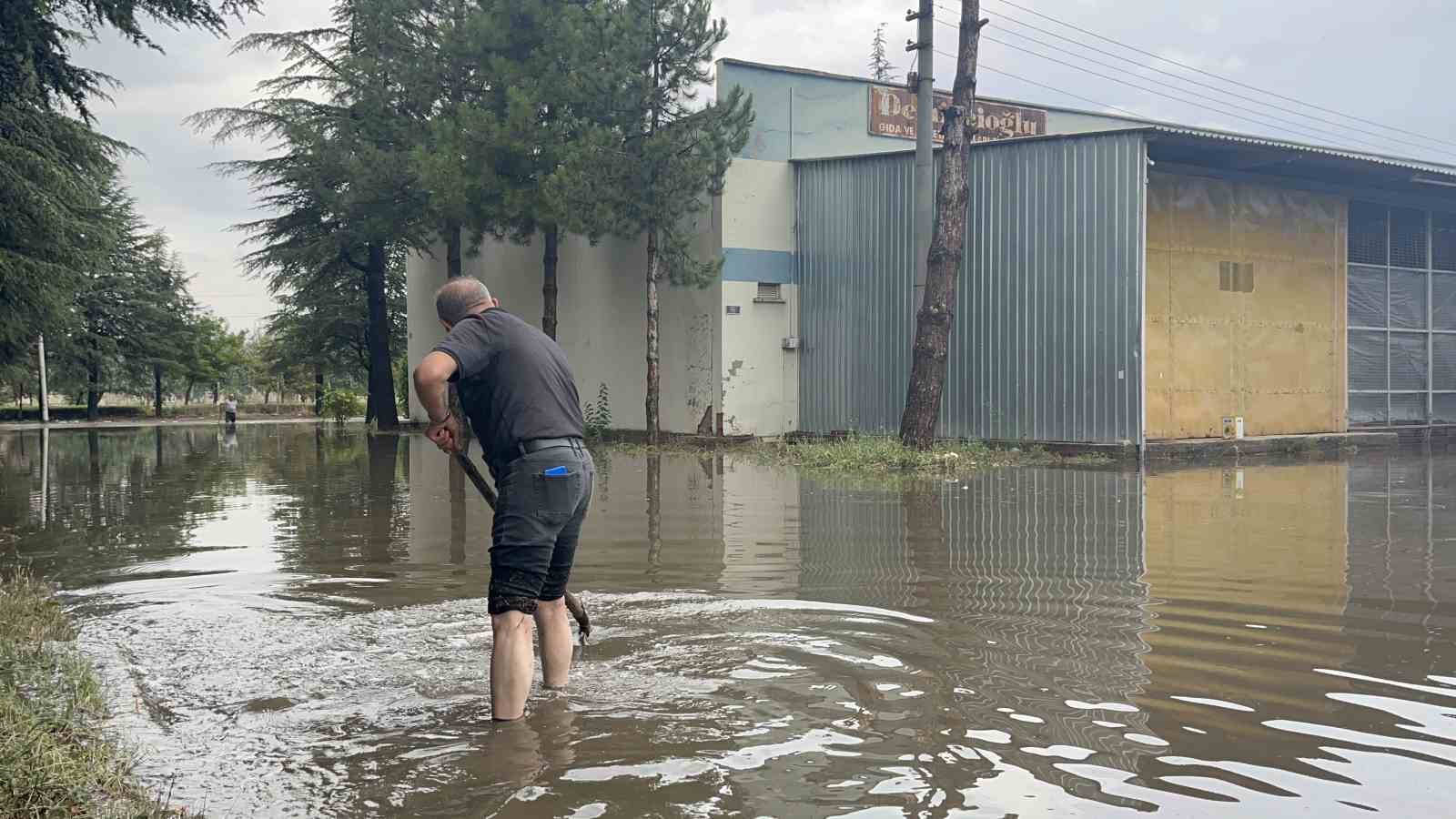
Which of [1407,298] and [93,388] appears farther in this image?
[93,388]

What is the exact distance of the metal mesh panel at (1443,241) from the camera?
25.1 m

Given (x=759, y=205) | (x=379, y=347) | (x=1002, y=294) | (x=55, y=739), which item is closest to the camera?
(x=55, y=739)

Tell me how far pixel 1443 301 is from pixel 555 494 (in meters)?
25.7

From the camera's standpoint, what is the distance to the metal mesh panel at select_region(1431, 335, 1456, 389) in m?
25.2

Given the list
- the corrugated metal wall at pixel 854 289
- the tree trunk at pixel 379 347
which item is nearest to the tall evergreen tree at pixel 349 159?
the tree trunk at pixel 379 347

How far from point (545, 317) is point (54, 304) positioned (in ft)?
32.0

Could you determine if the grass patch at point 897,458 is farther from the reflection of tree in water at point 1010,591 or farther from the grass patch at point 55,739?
the grass patch at point 55,739

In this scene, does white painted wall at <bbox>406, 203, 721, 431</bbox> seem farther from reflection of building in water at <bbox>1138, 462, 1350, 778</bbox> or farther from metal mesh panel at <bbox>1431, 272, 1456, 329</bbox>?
metal mesh panel at <bbox>1431, 272, 1456, 329</bbox>

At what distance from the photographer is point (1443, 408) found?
25.5 meters

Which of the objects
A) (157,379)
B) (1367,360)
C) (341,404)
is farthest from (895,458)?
(157,379)

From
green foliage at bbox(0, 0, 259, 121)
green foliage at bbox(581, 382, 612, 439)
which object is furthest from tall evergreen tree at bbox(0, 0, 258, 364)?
green foliage at bbox(581, 382, 612, 439)

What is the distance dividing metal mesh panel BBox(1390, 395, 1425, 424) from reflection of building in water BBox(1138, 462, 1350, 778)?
1367cm

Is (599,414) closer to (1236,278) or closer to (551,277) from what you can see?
(551,277)

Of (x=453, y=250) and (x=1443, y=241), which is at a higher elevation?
(x=453, y=250)
